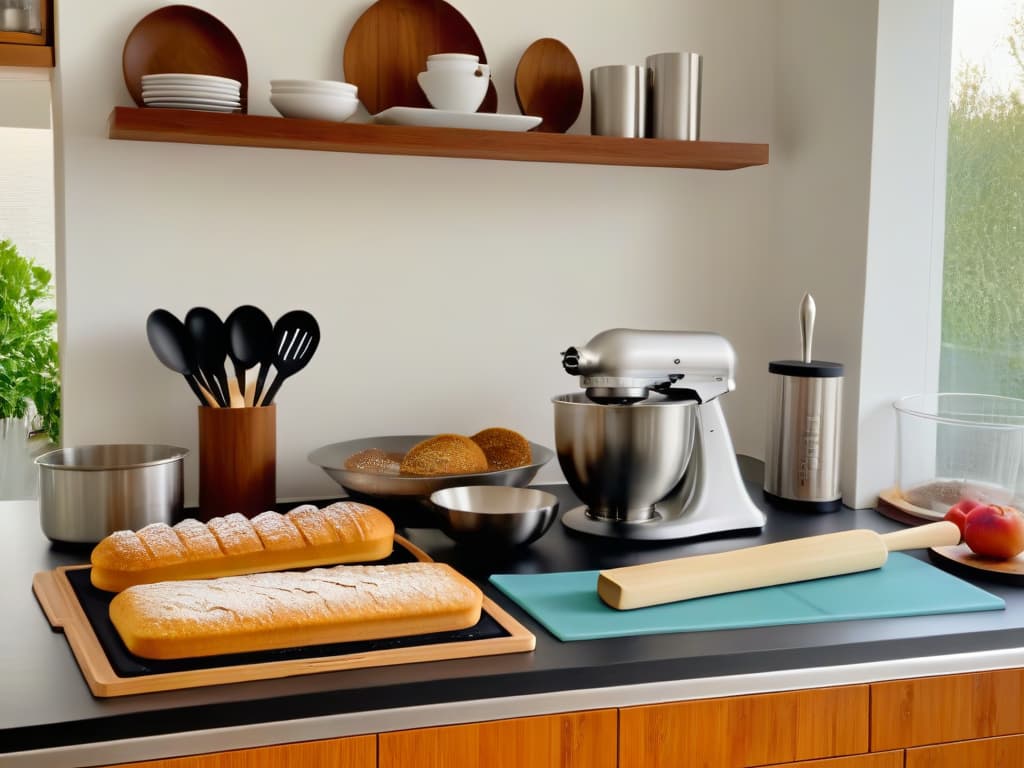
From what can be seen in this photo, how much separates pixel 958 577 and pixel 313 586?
95cm

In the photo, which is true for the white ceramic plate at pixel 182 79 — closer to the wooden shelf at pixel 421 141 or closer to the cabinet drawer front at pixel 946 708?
the wooden shelf at pixel 421 141

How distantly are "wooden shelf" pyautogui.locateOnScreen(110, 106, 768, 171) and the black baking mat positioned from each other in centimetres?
73

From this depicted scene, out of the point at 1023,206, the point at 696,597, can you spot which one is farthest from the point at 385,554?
the point at 1023,206

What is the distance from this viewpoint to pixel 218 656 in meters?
1.14

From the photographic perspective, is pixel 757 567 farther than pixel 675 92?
No

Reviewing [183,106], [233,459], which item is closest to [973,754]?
[233,459]

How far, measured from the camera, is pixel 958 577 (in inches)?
61.3

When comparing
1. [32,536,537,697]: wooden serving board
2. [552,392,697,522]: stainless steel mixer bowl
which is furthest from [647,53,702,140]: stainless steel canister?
[32,536,537,697]: wooden serving board

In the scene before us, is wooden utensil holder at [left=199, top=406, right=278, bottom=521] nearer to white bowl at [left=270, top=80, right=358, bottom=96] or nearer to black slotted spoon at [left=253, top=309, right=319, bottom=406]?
black slotted spoon at [left=253, top=309, right=319, bottom=406]

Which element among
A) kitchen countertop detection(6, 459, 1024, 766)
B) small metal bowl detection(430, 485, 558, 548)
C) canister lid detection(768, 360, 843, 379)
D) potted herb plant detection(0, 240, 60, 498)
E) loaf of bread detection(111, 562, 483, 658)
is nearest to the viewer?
kitchen countertop detection(6, 459, 1024, 766)

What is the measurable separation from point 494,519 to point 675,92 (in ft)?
3.00

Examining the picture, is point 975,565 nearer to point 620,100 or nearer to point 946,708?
point 946,708

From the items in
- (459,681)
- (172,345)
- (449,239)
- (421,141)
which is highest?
(421,141)

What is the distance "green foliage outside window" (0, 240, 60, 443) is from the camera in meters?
2.39
